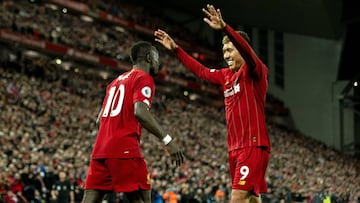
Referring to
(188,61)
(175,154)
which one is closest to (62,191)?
(188,61)

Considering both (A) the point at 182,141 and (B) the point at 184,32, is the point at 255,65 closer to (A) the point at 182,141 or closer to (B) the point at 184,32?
(A) the point at 182,141

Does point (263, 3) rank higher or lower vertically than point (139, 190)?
higher

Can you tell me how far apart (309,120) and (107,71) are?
1573 centimetres

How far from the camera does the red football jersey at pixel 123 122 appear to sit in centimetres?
664

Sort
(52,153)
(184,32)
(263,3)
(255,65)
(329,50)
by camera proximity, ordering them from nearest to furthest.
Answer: (255,65)
(52,153)
(263,3)
(329,50)
(184,32)

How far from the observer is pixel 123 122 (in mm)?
6691

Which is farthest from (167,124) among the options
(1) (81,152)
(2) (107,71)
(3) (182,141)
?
(1) (81,152)

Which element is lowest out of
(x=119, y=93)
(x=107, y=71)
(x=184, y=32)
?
(x=119, y=93)

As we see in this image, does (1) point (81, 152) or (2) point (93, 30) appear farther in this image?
(2) point (93, 30)

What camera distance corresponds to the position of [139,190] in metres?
6.70

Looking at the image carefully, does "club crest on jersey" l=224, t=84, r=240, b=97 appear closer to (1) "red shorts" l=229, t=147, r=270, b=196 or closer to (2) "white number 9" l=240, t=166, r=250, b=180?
(1) "red shorts" l=229, t=147, r=270, b=196

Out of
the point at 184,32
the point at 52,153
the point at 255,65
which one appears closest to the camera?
the point at 255,65

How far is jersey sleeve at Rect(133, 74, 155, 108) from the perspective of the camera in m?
6.52

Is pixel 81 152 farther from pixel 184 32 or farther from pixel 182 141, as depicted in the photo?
pixel 184 32
